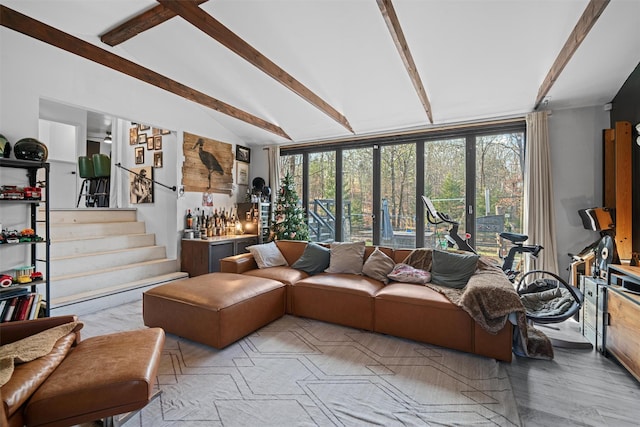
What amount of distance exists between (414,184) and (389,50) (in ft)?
7.71

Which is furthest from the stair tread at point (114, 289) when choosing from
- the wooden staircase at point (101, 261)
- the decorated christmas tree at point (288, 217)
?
the decorated christmas tree at point (288, 217)

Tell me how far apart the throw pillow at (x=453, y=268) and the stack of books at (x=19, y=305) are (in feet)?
12.9

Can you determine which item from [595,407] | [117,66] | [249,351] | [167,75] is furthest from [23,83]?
[595,407]

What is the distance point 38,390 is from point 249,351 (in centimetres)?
142

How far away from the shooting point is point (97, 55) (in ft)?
11.1

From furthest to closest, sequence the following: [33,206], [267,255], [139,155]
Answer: [139,155] → [267,255] → [33,206]

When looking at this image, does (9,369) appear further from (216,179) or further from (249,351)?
(216,179)

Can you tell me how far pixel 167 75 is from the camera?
4.03 meters

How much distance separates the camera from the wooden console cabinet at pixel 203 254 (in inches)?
183

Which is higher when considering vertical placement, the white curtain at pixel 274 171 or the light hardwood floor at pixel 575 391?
the white curtain at pixel 274 171

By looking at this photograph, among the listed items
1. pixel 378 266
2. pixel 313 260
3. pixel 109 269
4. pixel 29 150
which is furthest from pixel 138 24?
pixel 378 266

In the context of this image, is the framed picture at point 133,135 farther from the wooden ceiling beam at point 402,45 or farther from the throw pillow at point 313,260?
the wooden ceiling beam at point 402,45

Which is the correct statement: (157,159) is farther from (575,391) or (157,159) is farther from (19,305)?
(575,391)

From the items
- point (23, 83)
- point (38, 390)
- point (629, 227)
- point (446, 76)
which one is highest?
→ point (446, 76)
